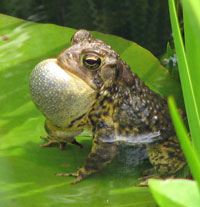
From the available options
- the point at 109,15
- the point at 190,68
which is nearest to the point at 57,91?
the point at 190,68

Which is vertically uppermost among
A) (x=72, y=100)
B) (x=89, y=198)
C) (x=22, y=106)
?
(x=72, y=100)

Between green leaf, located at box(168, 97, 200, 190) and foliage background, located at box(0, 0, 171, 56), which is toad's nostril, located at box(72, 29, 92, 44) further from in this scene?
foliage background, located at box(0, 0, 171, 56)

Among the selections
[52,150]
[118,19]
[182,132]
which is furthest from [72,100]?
[118,19]

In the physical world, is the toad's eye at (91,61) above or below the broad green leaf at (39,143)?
above

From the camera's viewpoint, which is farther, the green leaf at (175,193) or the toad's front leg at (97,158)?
the toad's front leg at (97,158)

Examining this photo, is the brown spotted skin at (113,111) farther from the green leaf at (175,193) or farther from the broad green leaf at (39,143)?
the green leaf at (175,193)

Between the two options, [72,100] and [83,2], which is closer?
[72,100]

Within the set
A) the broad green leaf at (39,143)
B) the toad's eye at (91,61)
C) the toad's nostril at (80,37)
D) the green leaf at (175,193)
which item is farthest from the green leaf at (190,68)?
the toad's nostril at (80,37)

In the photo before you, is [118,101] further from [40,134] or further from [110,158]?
[40,134]
